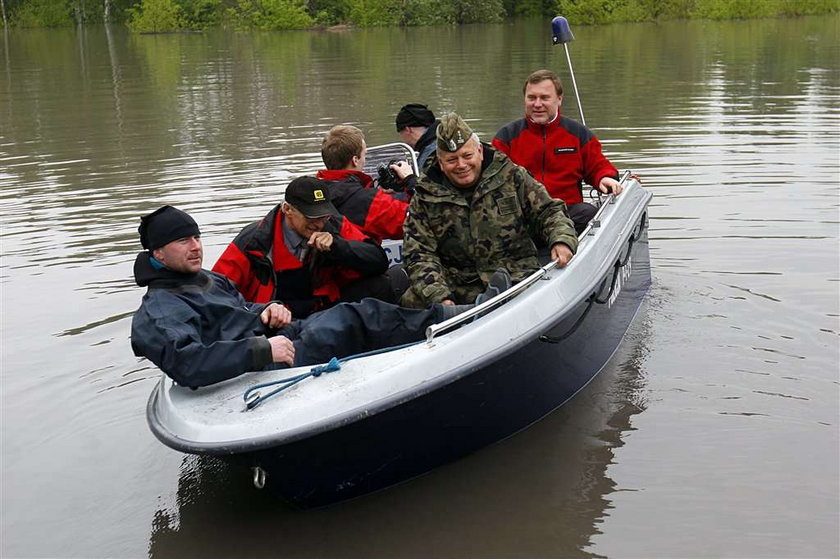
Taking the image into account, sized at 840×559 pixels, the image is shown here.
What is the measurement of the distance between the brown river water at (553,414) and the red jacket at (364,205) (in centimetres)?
136

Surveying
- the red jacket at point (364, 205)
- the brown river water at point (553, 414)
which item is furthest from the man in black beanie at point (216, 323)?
the red jacket at point (364, 205)

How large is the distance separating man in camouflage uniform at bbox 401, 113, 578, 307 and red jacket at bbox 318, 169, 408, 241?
595mm

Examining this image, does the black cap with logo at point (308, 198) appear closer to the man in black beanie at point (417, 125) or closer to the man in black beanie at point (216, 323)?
the man in black beanie at point (216, 323)

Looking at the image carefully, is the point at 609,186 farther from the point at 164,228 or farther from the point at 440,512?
the point at 164,228

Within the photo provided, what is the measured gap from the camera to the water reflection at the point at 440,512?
385cm

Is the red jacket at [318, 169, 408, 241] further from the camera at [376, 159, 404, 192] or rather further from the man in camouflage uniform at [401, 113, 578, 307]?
the camera at [376, 159, 404, 192]

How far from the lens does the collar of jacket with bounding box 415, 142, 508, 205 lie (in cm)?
469

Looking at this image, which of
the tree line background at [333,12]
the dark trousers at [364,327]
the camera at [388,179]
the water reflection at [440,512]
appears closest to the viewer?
the water reflection at [440,512]

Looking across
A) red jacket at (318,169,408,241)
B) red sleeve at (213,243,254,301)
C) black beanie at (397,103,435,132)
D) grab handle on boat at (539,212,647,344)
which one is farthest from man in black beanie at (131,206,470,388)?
black beanie at (397,103,435,132)

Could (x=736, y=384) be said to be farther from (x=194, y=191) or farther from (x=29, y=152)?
Result: (x=29, y=152)

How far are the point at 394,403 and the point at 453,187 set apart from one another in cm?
139

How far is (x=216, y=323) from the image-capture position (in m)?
4.08

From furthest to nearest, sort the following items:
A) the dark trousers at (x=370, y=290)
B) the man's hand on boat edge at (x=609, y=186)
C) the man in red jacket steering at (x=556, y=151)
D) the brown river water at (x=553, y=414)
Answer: the man in red jacket steering at (x=556, y=151), the man's hand on boat edge at (x=609, y=186), the dark trousers at (x=370, y=290), the brown river water at (x=553, y=414)

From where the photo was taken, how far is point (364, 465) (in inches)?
153
